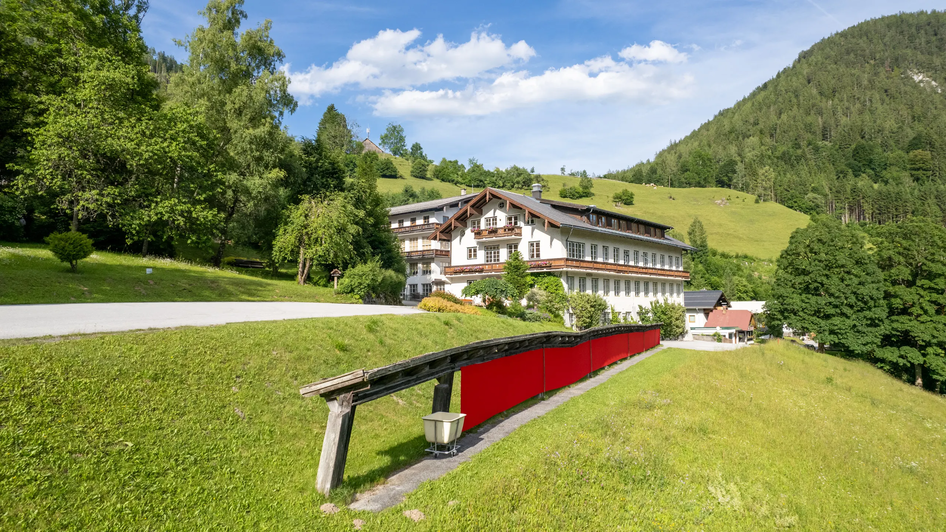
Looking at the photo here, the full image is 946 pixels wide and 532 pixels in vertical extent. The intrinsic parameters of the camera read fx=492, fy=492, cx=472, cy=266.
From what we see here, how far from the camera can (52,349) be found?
842 centimetres

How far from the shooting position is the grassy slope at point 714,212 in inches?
4294

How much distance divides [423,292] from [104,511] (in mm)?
53542

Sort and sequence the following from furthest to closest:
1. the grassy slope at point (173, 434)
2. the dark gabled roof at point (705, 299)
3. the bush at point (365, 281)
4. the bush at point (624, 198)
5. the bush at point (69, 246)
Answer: the bush at point (624, 198) → the dark gabled roof at point (705, 299) → the bush at point (365, 281) → the bush at point (69, 246) → the grassy slope at point (173, 434)

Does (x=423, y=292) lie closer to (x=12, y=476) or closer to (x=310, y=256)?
(x=310, y=256)

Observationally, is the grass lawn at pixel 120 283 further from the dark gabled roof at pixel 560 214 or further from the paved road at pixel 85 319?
the dark gabled roof at pixel 560 214

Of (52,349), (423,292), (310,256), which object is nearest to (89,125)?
(310,256)

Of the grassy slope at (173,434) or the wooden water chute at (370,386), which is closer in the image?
the grassy slope at (173,434)

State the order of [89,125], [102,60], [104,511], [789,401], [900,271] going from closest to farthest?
[104,511] → [789,401] → [89,125] → [102,60] → [900,271]

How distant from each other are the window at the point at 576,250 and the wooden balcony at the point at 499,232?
468 cm

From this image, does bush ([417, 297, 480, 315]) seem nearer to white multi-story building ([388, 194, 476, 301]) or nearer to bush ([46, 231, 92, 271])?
bush ([46, 231, 92, 271])

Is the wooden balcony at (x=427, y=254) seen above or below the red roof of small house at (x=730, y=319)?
above

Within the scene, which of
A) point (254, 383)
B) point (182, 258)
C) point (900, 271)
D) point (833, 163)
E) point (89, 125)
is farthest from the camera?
point (833, 163)

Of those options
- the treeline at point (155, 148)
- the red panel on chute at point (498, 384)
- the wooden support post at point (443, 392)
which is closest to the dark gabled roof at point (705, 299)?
the treeline at point (155, 148)

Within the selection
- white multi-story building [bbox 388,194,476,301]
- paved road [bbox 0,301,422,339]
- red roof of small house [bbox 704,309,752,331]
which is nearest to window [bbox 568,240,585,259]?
white multi-story building [bbox 388,194,476,301]
